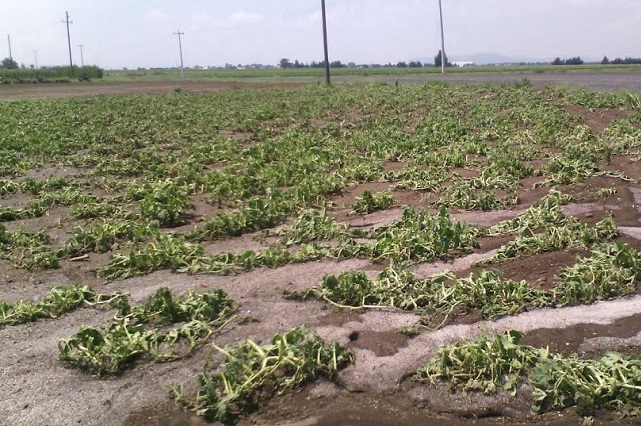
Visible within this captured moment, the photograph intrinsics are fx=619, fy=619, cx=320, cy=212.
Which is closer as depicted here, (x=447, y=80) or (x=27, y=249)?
(x=27, y=249)

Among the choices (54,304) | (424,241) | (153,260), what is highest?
(424,241)

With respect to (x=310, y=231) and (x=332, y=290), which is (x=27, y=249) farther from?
(x=332, y=290)

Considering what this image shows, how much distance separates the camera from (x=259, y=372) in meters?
4.68

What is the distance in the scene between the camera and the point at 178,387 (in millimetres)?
4820

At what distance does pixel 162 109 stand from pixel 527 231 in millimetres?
24874

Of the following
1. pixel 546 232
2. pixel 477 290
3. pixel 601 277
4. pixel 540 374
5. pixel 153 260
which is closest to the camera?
pixel 540 374

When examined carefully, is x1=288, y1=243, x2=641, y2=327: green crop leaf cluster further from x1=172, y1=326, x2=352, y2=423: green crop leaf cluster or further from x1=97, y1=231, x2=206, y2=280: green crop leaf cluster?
x1=97, y1=231, x2=206, y2=280: green crop leaf cluster

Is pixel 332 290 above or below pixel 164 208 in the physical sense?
below

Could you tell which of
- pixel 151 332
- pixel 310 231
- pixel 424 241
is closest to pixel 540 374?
pixel 424 241

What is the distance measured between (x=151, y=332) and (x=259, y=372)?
1.40 meters

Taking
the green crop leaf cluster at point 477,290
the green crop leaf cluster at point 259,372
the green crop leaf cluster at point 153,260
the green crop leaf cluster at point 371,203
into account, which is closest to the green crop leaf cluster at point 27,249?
the green crop leaf cluster at point 153,260

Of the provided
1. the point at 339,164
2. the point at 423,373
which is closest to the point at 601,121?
the point at 339,164

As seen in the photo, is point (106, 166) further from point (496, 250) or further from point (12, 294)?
point (496, 250)

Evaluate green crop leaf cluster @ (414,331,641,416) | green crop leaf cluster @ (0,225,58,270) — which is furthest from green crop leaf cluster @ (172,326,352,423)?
green crop leaf cluster @ (0,225,58,270)
